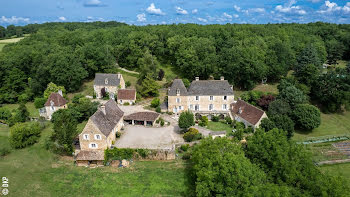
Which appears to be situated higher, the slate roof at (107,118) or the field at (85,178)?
the slate roof at (107,118)

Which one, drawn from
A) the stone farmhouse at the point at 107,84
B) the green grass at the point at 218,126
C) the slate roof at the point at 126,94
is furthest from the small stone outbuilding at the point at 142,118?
the stone farmhouse at the point at 107,84

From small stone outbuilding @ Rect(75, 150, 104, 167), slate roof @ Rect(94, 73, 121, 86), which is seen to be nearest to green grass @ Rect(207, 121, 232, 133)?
small stone outbuilding @ Rect(75, 150, 104, 167)

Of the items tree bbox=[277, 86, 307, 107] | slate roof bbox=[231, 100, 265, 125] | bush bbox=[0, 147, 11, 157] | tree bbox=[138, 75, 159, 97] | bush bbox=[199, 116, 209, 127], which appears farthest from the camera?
tree bbox=[138, 75, 159, 97]

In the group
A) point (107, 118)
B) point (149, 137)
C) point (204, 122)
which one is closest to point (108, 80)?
point (107, 118)

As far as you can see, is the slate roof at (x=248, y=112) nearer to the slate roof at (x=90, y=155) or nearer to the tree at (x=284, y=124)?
the tree at (x=284, y=124)

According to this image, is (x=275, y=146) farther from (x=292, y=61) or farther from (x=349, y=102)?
(x=292, y=61)

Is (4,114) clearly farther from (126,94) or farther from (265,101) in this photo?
(265,101)

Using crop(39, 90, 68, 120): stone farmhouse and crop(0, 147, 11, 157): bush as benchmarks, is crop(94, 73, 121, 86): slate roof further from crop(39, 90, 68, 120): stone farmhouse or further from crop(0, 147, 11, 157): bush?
crop(0, 147, 11, 157): bush
